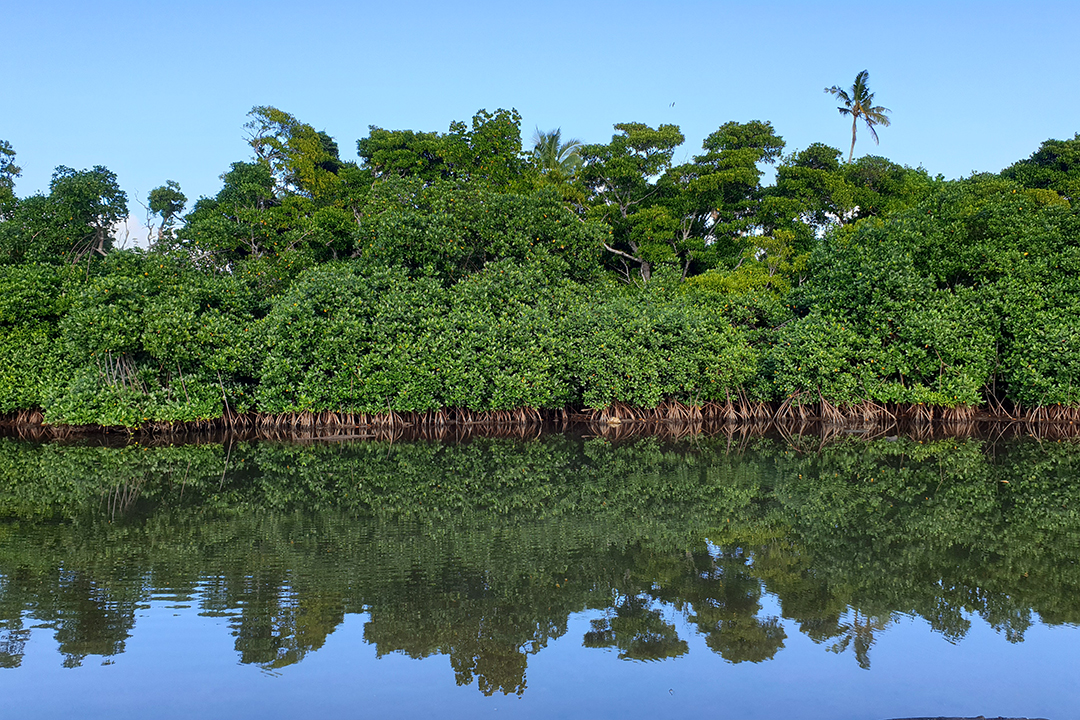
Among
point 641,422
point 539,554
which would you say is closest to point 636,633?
point 539,554

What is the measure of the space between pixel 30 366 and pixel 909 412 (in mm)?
21177

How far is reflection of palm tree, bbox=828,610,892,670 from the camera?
6082 millimetres

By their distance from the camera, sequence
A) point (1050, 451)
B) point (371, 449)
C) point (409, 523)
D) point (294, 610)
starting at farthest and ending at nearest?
point (371, 449), point (1050, 451), point (409, 523), point (294, 610)

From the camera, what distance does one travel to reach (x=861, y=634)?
645 cm

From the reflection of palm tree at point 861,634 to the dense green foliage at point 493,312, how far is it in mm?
12445

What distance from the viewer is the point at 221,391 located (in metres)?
18.2

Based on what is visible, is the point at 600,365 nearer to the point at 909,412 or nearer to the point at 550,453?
the point at 550,453

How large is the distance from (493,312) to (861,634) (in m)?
14.3

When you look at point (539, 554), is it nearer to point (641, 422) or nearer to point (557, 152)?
point (641, 422)

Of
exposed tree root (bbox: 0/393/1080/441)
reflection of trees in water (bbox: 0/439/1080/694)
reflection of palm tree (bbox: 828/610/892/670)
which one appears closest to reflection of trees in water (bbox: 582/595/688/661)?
reflection of trees in water (bbox: 0/439/1080/694)

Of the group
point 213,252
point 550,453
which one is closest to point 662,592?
point 550,453

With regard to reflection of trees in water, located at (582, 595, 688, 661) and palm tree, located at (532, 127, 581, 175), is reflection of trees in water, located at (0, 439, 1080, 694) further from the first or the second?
palm tree, located at (532, 127, 581, 175)

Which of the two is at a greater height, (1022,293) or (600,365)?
(1022,293)

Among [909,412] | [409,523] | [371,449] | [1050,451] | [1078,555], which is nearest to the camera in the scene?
[1078,555]
